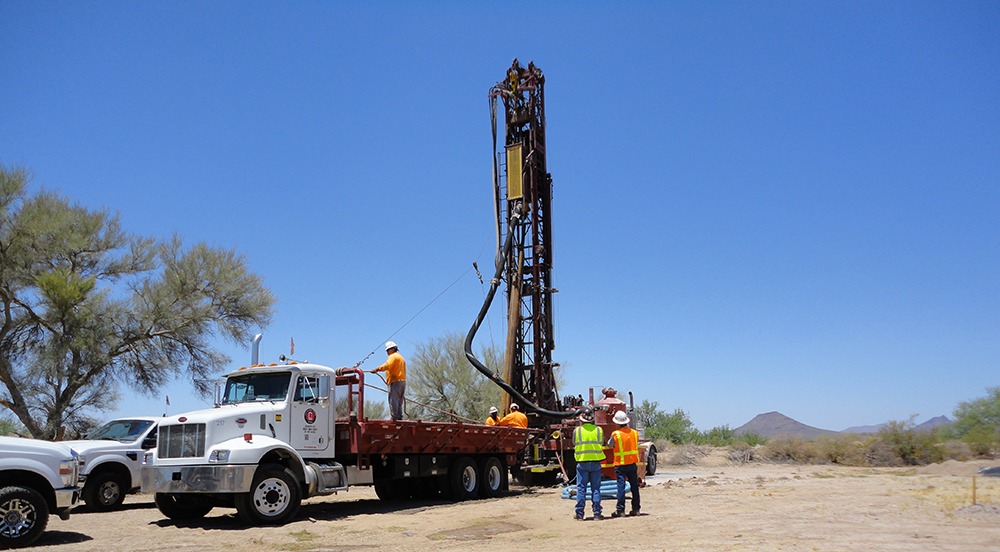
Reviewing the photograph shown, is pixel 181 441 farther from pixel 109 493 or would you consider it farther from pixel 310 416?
pixel 109 493

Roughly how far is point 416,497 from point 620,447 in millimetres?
6664

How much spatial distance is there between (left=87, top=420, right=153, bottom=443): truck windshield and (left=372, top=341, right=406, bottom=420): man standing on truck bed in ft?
17.4

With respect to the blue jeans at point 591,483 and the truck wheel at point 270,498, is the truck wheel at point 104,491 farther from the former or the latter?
the blue jeans at point 591,483

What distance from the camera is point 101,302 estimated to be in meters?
24.9

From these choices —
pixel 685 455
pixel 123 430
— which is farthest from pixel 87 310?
pixel 685 455

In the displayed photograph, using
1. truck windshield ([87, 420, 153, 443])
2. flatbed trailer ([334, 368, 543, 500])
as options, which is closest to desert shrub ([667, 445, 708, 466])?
flatbed trailer ([334, 368, 543, 500])

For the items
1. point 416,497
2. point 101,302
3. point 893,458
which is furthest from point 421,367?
point 893,458

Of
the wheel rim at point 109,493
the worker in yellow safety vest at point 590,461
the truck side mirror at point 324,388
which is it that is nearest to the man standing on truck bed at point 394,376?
the truck side mirror at point 324,388

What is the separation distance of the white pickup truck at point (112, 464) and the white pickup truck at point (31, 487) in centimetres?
440

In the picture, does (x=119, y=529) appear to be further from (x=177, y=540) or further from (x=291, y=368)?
(x=291, y=368)

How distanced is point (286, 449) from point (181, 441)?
66.3 inches

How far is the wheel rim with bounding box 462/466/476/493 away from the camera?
17737 mm

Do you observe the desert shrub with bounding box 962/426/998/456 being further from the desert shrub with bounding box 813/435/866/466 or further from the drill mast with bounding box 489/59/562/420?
the drill mast with bounding box 489/59/562/420

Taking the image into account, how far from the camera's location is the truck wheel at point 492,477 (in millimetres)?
18172
